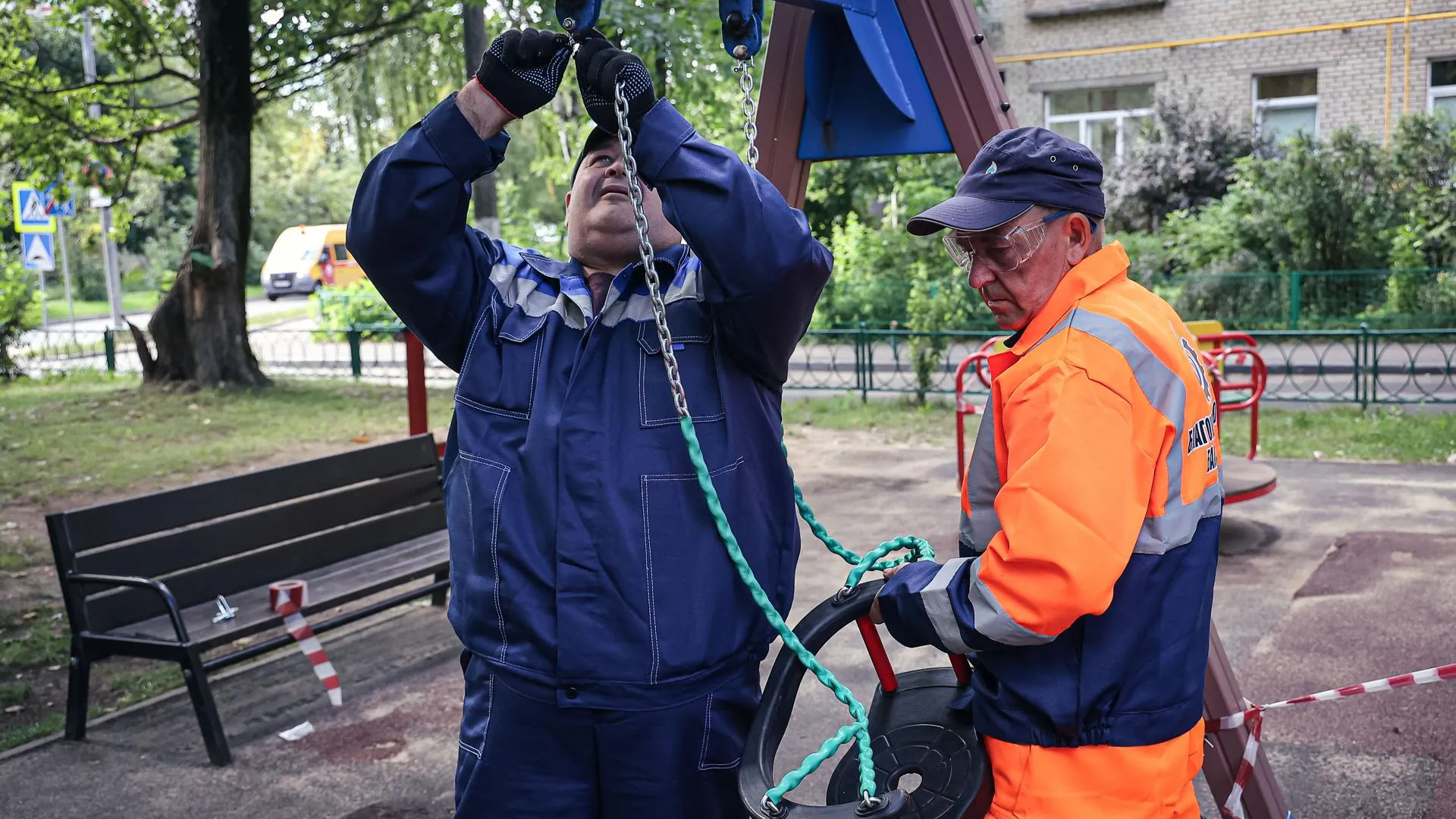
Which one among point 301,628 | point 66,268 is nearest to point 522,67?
point 301,628

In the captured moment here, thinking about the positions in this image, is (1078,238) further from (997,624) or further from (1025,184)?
(997,624)

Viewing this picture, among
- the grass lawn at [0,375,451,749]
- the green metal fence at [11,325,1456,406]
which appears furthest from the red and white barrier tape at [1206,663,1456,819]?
the green metal fence at [11,325,1456,406]

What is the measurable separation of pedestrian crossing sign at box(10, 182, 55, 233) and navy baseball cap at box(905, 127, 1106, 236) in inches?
850

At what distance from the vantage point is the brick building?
794 inches

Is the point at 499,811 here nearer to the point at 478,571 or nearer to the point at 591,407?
the point at 478,571

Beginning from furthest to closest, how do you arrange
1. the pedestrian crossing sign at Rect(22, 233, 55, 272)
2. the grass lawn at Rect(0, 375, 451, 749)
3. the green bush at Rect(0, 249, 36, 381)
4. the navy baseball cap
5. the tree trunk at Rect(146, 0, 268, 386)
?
the pedestrian crossing sign at Rect(22, 233, 55, 272)
the green bush at Rect(0, 249, 36, 381)
the tree trunk at Rect(146, 0, 268, 386)
the grass lawn at Rect(0, 375, 451, 749)
the navy baseball cap

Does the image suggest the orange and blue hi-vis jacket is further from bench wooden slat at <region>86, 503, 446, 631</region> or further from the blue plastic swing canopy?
bench wooden slat at <region>86, 503, 446, 631</region>

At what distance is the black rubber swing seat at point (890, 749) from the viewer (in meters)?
1.94

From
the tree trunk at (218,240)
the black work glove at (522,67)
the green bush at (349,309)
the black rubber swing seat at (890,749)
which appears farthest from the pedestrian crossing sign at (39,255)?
the black rubber swing seat at (890,749)

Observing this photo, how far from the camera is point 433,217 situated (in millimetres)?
2199

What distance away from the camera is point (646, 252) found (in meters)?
2.07

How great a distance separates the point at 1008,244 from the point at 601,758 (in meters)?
1.12

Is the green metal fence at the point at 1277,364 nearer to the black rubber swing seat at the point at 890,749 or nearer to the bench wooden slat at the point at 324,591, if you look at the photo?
the bench wooden slat at the point at 324,591

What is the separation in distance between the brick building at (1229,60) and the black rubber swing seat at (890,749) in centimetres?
1959
